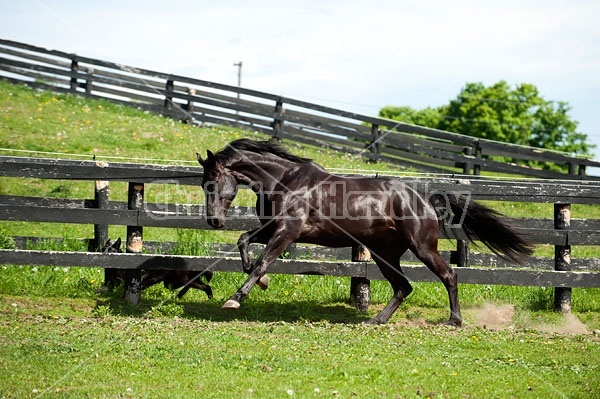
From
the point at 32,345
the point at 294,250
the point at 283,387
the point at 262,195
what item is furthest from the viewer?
the point at 294,250

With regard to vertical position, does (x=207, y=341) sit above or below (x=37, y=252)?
below

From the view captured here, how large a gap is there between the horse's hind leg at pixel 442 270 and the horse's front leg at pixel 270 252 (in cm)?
161

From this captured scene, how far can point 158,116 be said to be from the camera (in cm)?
2200

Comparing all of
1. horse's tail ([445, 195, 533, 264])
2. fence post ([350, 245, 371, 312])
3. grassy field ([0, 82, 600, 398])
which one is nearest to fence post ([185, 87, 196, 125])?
grassy field ([0, 82, 600, 398])

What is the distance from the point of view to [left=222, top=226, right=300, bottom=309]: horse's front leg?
8219 mm

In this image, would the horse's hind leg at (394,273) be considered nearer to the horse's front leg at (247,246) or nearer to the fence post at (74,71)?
the horse's front leg at (247,246)

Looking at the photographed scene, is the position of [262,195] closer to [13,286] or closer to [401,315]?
[401,315]

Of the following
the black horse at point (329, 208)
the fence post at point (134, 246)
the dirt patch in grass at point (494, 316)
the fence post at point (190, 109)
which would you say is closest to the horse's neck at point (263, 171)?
the black horse at point (329, 208)

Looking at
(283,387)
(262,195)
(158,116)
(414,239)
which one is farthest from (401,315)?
(158,116)

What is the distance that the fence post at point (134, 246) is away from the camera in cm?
906

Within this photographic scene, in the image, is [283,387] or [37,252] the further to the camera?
[37,252]

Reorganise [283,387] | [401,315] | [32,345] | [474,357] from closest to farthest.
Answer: [283,387]
[32,345]
[474,357]
[401,315]

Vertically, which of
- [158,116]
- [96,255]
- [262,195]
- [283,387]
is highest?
[158,116]

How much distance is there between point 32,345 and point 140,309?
2277 mm
